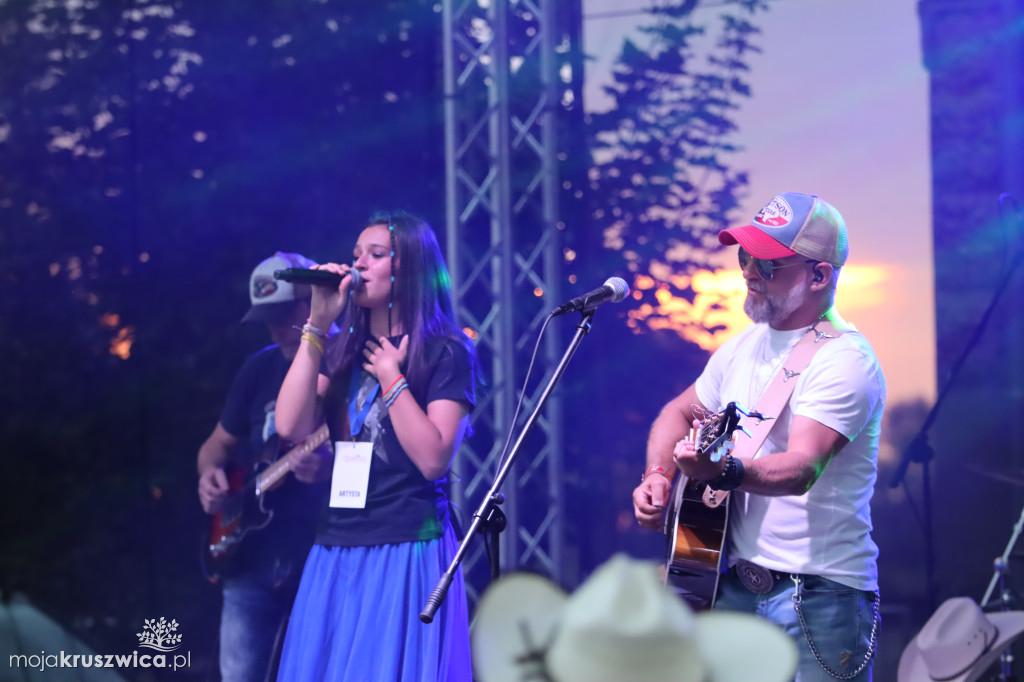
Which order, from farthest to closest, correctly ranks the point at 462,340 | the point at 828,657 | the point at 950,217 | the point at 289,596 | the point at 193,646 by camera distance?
the point at 193,646 < the point at 950,217 < the point at 289,596 < the point at 462,340 < the point at 828,657

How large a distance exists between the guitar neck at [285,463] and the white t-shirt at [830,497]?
4.50 feet

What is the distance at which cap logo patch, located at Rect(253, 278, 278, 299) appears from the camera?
11.2 ft

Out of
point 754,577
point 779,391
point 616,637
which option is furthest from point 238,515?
point 616,637

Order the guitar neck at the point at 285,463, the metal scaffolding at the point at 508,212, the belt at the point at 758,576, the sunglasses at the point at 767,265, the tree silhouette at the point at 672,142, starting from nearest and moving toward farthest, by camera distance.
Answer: the belt at the point at 758,576 → the sunglasses at the point at 767,265 → the guitar neck at the point at 285,463 → the metal scaffolding at the point at 508,212 → the tree silhouette at the point at 672,142

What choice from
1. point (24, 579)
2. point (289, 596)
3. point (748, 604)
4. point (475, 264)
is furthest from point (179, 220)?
point (748, 604)

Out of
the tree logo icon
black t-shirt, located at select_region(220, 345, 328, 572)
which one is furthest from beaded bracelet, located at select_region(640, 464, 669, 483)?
the tree logo icon

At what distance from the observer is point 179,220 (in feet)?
15.7

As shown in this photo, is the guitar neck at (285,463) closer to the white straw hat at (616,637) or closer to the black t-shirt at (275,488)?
the black t-shirt at (275,488)

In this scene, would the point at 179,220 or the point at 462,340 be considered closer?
the point at 462,340

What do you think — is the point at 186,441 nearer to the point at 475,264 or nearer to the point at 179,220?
the point at 179,220

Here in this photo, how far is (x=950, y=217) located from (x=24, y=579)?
489cm

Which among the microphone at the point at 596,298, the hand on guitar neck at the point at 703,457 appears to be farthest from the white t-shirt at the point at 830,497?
the microphone at the point at 596,298

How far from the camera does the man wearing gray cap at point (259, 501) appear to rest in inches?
125

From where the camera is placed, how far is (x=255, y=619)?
323 centimetres
